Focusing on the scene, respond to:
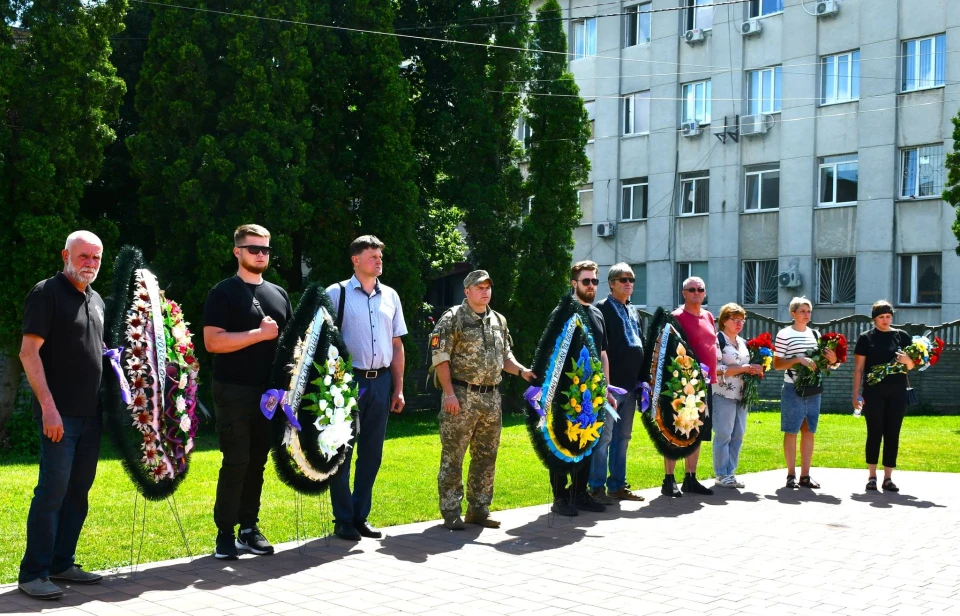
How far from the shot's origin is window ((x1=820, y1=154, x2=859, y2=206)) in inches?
1213

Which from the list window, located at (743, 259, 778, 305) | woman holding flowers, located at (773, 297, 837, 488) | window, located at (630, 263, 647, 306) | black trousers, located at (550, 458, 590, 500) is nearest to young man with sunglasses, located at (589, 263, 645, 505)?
black trousers, located at (550, 458, 590, 500)

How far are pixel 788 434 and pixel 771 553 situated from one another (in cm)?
409

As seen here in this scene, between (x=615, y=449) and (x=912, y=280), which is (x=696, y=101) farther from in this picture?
(x=615, y=449)

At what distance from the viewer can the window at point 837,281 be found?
30938 millimetres

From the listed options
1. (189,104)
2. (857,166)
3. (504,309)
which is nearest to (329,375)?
(189,104)

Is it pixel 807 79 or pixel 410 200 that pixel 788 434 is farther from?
pixel 807 79

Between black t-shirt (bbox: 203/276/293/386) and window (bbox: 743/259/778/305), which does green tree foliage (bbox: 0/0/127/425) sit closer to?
black t-shirt (bbox: 203/276/293/386)

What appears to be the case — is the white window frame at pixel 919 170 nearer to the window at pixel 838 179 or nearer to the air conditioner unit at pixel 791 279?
the window at pixel 838 179

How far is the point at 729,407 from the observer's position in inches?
466

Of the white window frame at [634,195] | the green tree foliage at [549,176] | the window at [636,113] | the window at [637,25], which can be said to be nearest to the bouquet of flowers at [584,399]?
the green tree foliage at [549,176]

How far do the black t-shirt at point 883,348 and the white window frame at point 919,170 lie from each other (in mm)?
18795

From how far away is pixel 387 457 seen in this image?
14.7 meters

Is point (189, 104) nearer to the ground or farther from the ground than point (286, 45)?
nearer to the ground

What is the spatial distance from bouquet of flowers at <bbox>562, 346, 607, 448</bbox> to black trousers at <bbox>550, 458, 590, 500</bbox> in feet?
1.02
